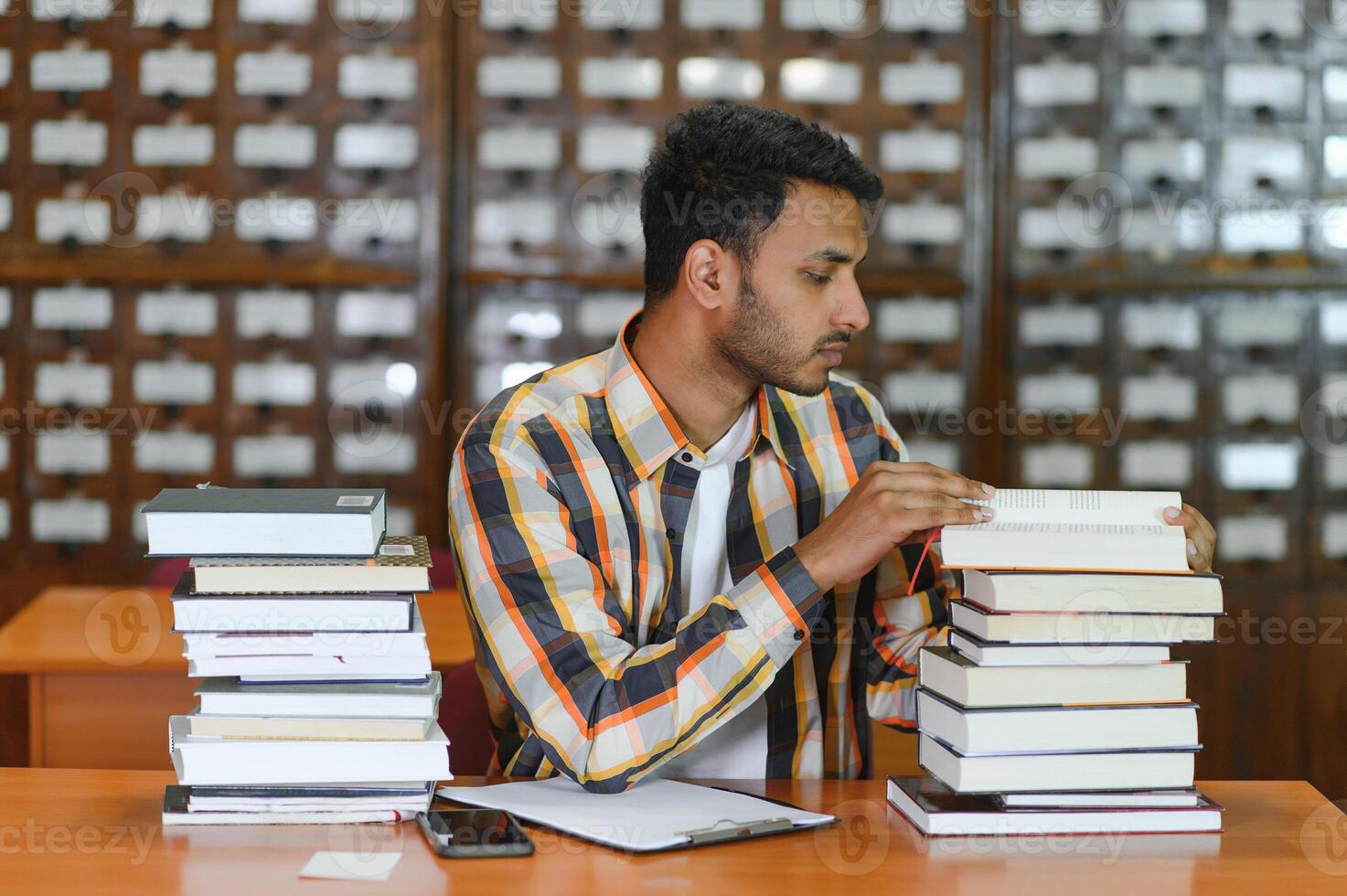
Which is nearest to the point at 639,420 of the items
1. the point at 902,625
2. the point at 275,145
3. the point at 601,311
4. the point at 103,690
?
the point at 902,625

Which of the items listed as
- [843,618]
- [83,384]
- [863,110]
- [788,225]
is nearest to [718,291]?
[788,225]

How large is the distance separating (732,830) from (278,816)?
38 cm

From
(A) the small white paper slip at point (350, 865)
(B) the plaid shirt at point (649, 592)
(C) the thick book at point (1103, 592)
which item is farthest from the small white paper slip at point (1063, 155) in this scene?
(A) the small white paper slip at point (350, 865)

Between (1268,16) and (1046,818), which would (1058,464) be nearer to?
(1268,16)

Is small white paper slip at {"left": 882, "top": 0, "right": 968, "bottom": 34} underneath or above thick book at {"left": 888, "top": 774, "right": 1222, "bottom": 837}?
above

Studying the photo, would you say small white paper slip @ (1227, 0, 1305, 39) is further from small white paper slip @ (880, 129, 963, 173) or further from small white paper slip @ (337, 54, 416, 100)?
small white paper slip @ (337, 54, 416, 100)

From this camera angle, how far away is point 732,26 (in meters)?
3.02

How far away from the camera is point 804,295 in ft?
5.13

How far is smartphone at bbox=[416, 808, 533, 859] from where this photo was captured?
3.65 feet

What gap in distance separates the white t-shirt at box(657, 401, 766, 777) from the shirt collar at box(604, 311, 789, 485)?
0.15ft

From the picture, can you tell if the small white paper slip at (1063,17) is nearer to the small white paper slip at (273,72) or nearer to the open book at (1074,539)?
the small white paper slip at (273,72)

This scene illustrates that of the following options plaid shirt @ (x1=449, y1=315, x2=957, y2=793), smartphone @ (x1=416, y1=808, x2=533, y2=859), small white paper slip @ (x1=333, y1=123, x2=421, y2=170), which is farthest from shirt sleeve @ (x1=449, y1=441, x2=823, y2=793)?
small white paper slip @ (x1=333, y1=123, x2=421, y2=170)

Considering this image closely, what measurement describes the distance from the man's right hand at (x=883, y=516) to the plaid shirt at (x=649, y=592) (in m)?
0.03

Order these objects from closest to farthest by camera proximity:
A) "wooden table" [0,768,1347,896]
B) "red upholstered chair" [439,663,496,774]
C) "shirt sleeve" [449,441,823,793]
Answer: "wooden table" [0,768,1347,896] → "shirt sleeve" [449,441,823,793] → "red upholstered chair" [439,663,496,774]
